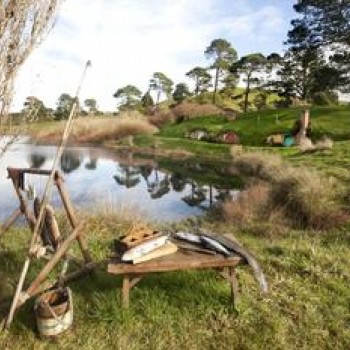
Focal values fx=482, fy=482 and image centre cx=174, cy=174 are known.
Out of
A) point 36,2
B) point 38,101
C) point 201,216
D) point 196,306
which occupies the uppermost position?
point 36,2

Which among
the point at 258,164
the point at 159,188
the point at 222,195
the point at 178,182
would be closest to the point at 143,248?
the point at 222,195

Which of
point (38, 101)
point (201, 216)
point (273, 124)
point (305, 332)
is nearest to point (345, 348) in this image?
point (305, 332)

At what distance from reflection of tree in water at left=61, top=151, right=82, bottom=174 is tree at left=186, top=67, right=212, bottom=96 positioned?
48.3 m

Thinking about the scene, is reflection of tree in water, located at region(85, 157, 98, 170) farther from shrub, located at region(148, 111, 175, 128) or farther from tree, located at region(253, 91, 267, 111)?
tree, located at region(253, 91, 267, 111)

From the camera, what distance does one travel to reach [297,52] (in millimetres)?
58375

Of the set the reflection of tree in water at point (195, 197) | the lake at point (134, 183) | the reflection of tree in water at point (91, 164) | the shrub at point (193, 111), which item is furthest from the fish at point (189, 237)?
the shrub at point (193, 111)

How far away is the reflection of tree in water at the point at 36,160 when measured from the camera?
34.8m

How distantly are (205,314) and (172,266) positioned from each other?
3.09ft

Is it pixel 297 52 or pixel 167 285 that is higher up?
pixel 297 52

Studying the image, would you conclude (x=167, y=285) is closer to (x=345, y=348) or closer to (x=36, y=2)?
(x=345, y=348)

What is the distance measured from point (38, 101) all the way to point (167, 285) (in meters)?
4.02

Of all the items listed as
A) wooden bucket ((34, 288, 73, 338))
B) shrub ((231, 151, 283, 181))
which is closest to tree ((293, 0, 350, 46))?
shrub ((231, 151, 283, 181))

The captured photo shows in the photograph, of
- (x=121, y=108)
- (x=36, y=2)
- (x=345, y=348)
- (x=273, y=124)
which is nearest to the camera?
(x=345, y=348)

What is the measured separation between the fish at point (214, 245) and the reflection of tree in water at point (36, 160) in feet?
90.3
